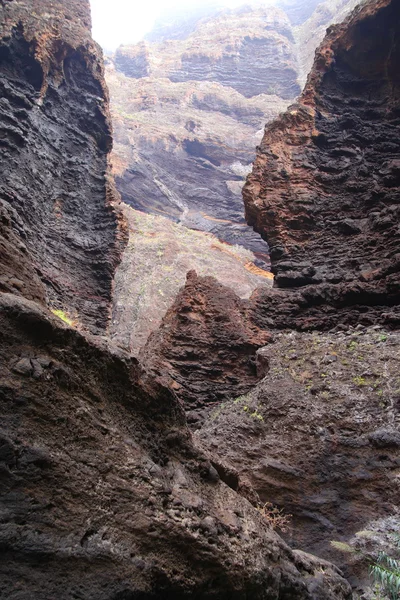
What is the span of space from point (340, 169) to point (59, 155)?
38.1 ft

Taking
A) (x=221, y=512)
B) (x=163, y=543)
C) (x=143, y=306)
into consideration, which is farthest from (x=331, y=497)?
(x=143, y=306)

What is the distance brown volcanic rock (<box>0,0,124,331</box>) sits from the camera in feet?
54.2

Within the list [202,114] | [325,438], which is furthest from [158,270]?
[202,114]

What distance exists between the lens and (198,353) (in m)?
13.0

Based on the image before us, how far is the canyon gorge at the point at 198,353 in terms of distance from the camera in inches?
135

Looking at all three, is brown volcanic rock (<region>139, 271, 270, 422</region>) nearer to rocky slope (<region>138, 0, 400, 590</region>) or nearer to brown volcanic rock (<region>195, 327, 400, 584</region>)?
rocky slope (<region>138, 0, 400, 590</region>)

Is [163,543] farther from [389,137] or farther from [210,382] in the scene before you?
[389,137]

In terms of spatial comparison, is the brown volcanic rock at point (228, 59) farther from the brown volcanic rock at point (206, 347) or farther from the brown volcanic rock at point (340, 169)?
the brown volcanic rock at point (206, 347)

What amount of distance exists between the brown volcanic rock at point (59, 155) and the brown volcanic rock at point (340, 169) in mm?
6703

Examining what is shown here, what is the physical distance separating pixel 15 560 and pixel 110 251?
16162mm

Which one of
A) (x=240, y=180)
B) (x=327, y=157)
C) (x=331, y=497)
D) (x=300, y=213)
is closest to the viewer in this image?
(x=331, y=497)

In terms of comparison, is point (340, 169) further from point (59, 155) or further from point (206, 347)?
point (59, 155)

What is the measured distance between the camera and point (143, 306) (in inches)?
1061

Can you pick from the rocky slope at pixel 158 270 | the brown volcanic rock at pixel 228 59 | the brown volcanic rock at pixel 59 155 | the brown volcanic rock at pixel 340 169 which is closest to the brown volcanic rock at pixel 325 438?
the brown volcanic rock at pixel 340 169
